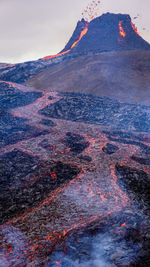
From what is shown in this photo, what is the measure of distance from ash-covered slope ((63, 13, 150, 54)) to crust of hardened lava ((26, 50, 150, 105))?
1575 inches

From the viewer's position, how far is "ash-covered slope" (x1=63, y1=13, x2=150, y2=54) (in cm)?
8631

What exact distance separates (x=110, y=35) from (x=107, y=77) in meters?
64.5

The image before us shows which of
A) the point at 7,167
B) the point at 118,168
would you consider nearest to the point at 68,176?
the point at 118,168

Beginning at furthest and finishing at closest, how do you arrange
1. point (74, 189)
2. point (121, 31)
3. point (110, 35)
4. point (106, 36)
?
point (121, 31) < point (110, 35) < point (106, 36) < point (74, 189)

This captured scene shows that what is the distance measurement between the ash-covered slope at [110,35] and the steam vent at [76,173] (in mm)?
56744

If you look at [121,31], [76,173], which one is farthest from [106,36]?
[76,173]

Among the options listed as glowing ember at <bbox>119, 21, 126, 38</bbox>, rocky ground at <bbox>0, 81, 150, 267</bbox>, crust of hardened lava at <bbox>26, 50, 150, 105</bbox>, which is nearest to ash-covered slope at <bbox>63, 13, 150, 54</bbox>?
glowing ember at <bbox>119, 21, 126, 38</bbox>

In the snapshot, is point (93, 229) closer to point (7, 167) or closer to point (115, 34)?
point (7, 167)

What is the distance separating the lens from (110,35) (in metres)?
90.2

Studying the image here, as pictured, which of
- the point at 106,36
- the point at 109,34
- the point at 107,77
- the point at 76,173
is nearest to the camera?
the point at 76,173

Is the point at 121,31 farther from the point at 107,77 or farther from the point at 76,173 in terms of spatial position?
the point at 76,173

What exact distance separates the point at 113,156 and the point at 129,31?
323ft

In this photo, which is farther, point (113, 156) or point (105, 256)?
point (113, 156)

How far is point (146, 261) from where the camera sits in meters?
6.84
